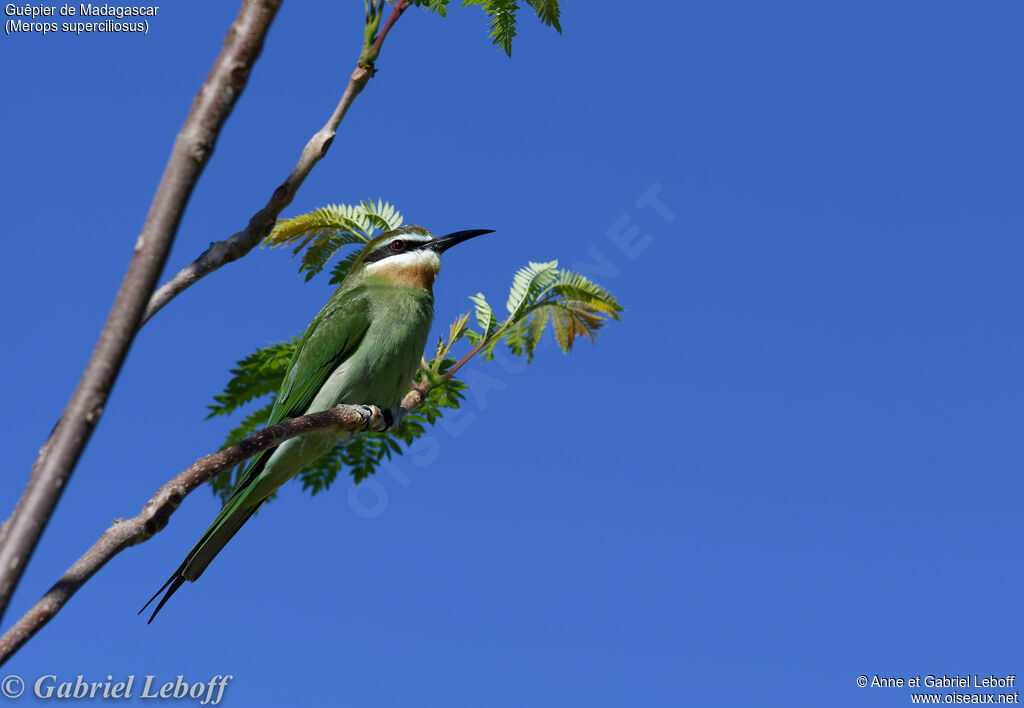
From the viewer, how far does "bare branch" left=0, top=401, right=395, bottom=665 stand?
220 centimetres

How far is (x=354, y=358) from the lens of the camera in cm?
570

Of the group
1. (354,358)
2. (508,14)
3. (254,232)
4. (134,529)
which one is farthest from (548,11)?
(134,529)

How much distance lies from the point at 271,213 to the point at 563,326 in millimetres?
3400

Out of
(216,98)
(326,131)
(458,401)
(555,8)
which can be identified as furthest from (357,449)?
(216,98)

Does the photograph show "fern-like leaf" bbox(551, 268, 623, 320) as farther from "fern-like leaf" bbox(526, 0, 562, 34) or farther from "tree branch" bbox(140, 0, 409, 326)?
"tree branch" bbox(140, 0, 409, 326)

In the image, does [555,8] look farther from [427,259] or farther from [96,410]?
[96,410]

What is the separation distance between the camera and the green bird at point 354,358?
5.07 metres

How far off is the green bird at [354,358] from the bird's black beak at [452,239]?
0.49 feet

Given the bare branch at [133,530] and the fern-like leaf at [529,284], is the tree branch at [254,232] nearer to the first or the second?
the bare branch at [133,530]

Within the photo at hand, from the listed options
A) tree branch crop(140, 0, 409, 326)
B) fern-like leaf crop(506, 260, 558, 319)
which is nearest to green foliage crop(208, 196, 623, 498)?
fern-like leaf crop(506, 260, 558, 319)

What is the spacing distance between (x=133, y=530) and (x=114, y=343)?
98cm

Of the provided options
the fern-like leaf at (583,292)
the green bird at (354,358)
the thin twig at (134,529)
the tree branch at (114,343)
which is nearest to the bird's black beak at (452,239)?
the green bird at (354,358)

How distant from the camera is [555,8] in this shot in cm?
509

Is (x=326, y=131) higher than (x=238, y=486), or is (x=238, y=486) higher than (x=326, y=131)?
(x=326, y=131)
